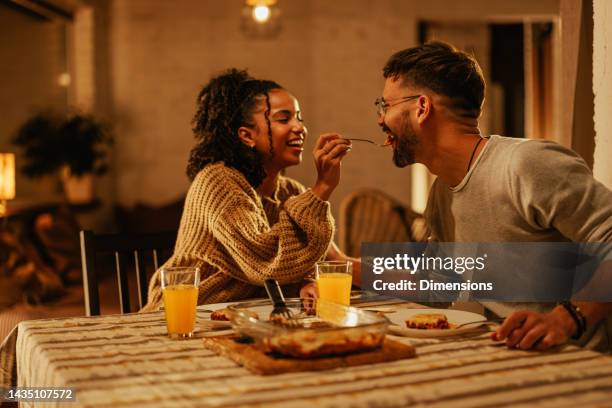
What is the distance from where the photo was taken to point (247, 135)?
7.08 feet

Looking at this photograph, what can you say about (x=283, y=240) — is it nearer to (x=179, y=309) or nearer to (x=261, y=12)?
(x=179, y=309)

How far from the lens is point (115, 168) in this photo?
6344 millimetres

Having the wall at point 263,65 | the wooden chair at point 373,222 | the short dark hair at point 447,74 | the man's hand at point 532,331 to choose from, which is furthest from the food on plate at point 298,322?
the wall at point 263,65

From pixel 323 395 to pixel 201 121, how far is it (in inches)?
57.6

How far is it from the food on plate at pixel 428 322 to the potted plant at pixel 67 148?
440 centimetres

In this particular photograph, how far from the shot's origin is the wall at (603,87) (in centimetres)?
184

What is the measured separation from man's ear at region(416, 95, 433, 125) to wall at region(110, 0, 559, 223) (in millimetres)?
4082

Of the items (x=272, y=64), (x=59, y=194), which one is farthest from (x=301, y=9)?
(x=59, y=194)

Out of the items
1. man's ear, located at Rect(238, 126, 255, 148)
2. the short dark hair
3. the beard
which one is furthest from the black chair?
the short dark hair

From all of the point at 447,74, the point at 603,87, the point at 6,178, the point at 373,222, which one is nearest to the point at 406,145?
the point at 447,74

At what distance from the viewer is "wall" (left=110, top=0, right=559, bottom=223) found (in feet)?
19.2

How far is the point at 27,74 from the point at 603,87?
4.56 metres

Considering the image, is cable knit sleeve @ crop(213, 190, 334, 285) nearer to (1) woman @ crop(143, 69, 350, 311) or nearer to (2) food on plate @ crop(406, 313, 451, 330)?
(1) woman @ crop(143, 69, 350, 311)

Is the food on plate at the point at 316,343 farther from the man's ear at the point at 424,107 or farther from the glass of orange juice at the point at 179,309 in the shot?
the man's ear at the point at 424,107
